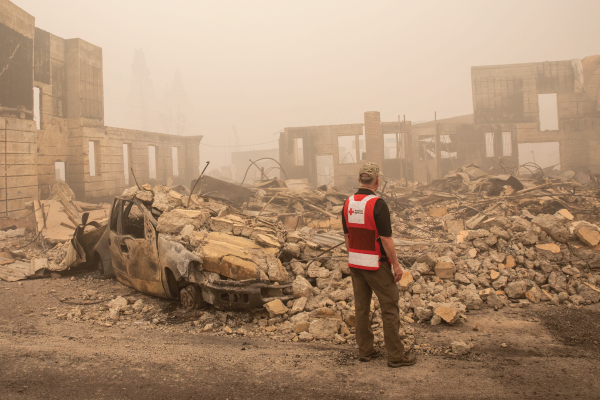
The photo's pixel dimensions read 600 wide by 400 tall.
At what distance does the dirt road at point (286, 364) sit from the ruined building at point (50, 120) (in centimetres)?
1027

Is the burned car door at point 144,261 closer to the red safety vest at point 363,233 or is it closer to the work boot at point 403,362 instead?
the red safety vest at point 363,233

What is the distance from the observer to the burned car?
14.0 feet

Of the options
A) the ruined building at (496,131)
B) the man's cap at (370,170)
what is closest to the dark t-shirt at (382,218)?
the man's cap at (370,170)

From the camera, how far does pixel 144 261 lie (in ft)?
16.5

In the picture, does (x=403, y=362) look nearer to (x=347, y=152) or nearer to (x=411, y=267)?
(x=411, y=267)

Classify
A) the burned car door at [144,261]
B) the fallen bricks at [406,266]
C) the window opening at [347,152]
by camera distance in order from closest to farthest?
1. the fallen bricks at [406,266]
2. the burned car door at [144,261]
3. the window opening at [347,152]

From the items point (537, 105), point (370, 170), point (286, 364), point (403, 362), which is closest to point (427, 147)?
point (537, 105)

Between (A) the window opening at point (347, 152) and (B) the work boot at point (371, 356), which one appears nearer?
(B) the work boot at point (371, 356)

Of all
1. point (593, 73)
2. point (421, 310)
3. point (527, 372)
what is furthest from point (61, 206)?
point (593, 73)

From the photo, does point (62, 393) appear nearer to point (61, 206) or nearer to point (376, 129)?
point (61, 206)

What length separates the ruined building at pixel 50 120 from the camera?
12.3 m

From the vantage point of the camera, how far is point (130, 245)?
5.24m

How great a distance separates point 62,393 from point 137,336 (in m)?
1.23

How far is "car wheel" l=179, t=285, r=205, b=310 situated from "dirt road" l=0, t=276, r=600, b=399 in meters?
0.30
